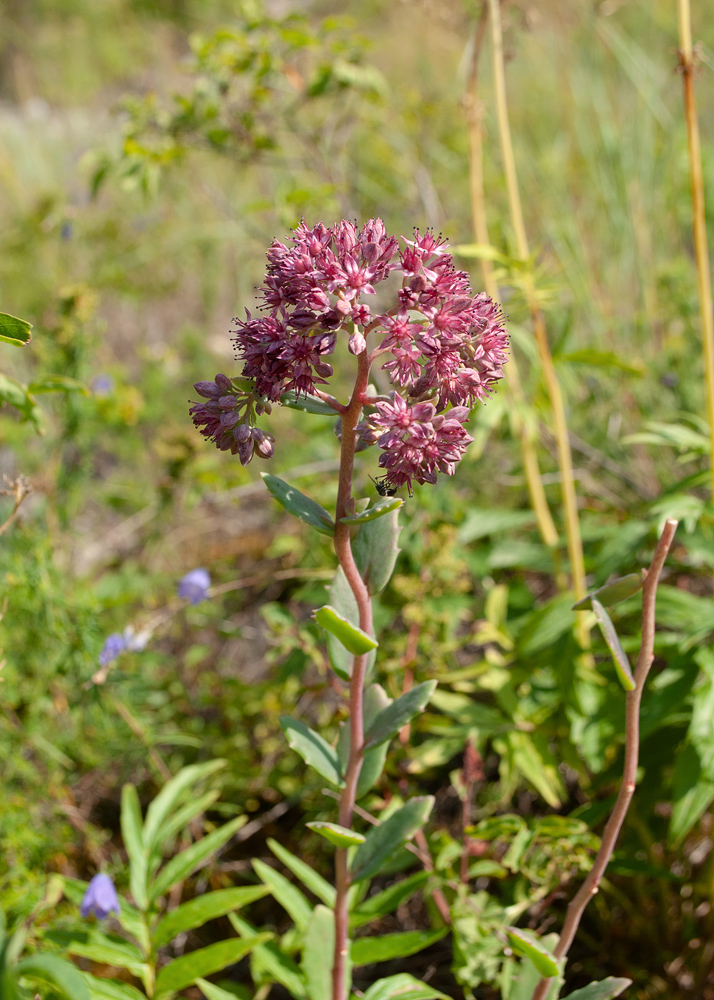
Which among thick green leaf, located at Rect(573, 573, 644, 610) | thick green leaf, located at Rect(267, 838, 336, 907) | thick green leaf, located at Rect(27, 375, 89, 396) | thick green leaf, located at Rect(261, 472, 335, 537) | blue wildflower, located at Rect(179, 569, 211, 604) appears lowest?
thick green leaf, located at Rect(267, 838, 336, 907)

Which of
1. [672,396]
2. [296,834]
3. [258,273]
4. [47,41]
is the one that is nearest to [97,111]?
[47,41]

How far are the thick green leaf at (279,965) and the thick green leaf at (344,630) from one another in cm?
84

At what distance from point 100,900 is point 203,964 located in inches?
11.1

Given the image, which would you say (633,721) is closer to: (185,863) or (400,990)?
(400,990)

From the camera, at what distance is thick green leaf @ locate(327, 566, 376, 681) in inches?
41.9

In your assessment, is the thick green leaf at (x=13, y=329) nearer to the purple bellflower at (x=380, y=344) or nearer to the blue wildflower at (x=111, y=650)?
the purple bellflower at (x=380, y=344)

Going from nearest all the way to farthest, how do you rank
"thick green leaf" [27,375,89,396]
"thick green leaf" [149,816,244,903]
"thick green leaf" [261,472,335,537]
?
"thick green leaf" [261,472,335,537], "thick green leaf" [27,375,89,396], "thick green leaf" [149,816,244,903]

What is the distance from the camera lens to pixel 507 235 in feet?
6.06

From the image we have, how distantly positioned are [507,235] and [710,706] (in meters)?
1.14

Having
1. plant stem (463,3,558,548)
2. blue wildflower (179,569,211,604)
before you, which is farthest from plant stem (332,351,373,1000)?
blue wildflower (179,569,211,604)

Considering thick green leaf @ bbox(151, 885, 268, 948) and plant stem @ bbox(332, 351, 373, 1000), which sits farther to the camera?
thick green leaf @ bbox(151, 885, 268, 948)

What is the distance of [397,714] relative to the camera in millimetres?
1059

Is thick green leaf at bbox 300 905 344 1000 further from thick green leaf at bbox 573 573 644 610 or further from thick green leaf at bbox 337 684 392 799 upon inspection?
thick green leaf at bbox 573 573 644 610

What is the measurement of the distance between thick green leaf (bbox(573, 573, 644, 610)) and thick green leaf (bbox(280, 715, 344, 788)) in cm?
42
